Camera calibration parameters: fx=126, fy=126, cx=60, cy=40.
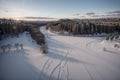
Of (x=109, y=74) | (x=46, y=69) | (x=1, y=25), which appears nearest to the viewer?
(x=109, y=74)

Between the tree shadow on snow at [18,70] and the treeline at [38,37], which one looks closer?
the tree shadow on snow at [18,70]

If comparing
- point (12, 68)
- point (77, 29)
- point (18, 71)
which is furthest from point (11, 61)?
point (77, 29)

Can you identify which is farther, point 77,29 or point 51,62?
point 77,29

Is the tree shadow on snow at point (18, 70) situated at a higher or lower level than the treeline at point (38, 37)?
lower

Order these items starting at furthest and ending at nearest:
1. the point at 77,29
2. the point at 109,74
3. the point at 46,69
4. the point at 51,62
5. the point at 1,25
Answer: the point at 77,29
the point at 1,25
the point at 51,62
the point at 46,69
the point at 109,74

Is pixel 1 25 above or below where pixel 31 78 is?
above

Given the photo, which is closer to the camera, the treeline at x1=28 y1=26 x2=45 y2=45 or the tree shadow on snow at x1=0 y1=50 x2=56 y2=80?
the tree shadow on snow at x1=0 y1=50 x2=56 y2=80

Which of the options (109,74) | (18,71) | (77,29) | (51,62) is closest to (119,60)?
(109,74)

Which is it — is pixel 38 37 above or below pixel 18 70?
above

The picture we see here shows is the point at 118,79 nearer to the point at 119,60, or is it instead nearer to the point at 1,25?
the point at 119,60

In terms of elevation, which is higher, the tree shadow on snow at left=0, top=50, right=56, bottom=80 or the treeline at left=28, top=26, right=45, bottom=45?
the treeline at left=28, top=26, right=45, bottom=45

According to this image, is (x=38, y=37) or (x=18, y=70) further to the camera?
(x=38, y=37)
